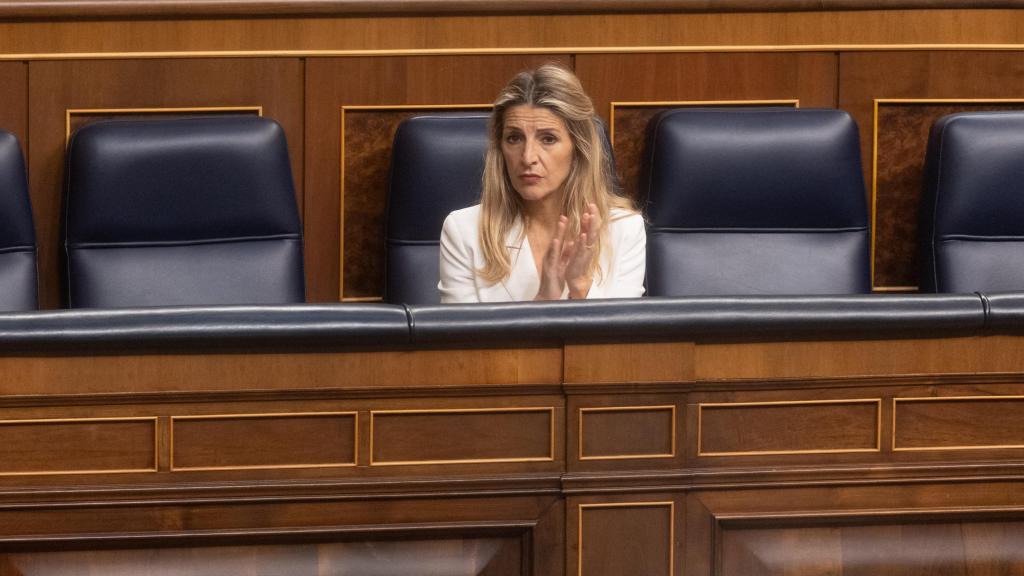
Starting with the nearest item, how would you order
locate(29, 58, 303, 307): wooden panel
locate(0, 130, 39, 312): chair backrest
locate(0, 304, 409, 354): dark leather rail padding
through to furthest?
locate(0, 304, 409, 354): dark leather rail padding < locate(0, 130, 39, 312): chair backrest < locate(29, 58, 303, 307): wooden panel

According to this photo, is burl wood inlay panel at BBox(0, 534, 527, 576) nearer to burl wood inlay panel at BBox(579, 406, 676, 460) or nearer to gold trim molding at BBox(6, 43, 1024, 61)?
burl wood inlay panel at BBox(579, 406, 676, 460)

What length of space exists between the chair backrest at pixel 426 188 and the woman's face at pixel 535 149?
105 mm

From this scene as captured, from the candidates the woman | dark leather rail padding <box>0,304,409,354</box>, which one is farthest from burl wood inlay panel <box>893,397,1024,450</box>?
the woman

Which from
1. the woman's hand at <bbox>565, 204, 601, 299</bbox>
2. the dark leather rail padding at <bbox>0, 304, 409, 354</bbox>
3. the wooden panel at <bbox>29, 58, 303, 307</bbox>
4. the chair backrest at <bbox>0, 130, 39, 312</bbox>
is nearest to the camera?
the dark leather rail padding at <bbox>0, 304, 409, 354</bbox>

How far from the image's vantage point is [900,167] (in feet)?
4.12

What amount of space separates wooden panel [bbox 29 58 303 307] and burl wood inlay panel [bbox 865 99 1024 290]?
0.56m

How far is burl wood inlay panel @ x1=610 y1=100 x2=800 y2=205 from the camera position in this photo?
1.22 meters

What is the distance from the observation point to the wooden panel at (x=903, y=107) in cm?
125

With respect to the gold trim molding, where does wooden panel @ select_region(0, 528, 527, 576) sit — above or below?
below

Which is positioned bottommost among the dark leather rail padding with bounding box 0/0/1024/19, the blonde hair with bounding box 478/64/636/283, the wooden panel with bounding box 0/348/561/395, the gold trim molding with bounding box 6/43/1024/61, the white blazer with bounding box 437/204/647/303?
the wooden panel with bounding box 0/348/561/395

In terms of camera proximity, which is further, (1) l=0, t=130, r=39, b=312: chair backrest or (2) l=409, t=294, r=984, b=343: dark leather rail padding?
(1) l=0, t=130, r=39, b=312: chair backrest

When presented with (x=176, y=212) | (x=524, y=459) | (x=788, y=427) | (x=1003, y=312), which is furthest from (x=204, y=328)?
(x=176, y=212)

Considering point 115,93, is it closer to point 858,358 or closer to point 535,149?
point 535,149

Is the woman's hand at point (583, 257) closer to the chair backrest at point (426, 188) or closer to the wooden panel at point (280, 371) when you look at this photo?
the chair backrest at point (426, 188)
